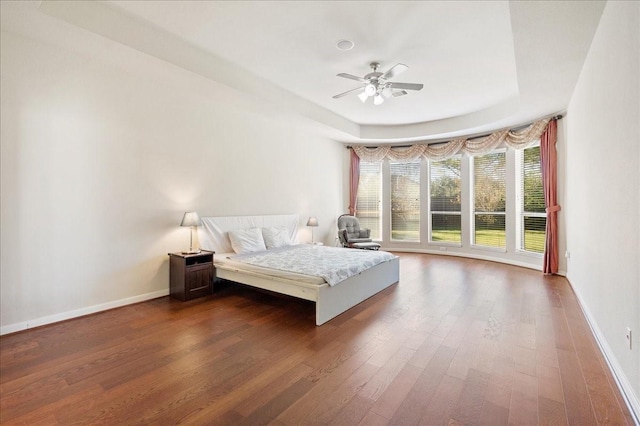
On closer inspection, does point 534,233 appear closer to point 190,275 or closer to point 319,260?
point 319,260

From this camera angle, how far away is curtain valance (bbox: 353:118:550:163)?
213 inches

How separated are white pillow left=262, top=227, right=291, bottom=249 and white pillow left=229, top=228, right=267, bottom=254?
0.53ft

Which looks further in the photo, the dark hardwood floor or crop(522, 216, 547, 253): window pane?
crop(522, 216, 547, 253): window pane

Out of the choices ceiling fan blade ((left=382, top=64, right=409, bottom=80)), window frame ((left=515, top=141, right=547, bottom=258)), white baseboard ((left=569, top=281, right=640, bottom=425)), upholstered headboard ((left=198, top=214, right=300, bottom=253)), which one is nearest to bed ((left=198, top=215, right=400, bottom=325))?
upholstered headboard ((left=198, top=214, right=300, bottom=253))

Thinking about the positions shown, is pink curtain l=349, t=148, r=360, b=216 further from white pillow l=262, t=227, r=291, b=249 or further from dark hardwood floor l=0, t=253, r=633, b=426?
dark hardwood floor l=0, t=253, r=633, b=426

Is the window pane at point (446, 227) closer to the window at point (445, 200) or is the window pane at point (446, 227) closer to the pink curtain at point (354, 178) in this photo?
the window at point (445, 200)

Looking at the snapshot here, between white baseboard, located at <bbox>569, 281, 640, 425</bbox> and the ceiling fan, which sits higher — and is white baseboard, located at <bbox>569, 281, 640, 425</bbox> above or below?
below

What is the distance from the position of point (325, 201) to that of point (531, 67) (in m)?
4.46

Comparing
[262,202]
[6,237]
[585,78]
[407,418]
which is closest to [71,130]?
[6,237]

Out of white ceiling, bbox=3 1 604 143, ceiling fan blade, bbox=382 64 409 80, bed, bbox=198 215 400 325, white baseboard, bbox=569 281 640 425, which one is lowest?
white baseboard, bbox=569 281 640 425

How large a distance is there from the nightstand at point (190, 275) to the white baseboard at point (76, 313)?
0.90 feet

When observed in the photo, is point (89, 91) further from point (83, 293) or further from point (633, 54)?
point (633, 54)

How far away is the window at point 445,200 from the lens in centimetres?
686

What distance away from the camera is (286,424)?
1643 millimetres
